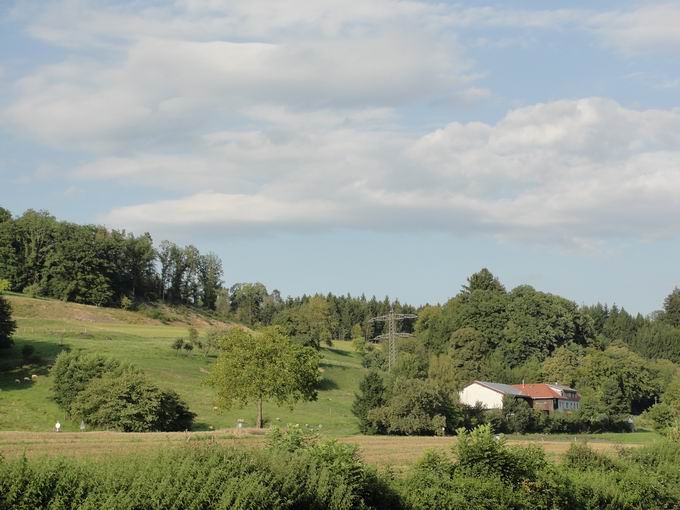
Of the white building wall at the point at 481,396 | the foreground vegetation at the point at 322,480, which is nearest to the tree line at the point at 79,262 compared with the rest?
the white building wall at the point at 481,396

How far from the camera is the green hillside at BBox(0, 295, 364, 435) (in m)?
67.2

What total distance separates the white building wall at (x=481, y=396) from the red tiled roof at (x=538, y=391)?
7121mm

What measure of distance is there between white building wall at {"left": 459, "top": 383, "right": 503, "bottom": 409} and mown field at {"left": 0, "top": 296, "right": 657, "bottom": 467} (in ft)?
45.4

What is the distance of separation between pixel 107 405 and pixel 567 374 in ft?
265

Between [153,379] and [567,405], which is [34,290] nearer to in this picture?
[153,379]

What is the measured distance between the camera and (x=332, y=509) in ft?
59.3

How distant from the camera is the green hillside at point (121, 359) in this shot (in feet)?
220

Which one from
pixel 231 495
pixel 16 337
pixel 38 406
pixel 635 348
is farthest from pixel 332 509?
pixel 635 348

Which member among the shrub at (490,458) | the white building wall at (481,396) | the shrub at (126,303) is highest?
the shrub at (126,303)

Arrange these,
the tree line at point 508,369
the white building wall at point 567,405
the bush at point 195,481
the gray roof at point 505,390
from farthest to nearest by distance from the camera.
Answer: the white building wall at point 567,405 < the gray roof at point 505,390 < the tree line at point 508,369 < the bush at point 195,481

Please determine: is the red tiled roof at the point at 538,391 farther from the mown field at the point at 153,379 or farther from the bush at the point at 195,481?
the bush at the point at 195,481

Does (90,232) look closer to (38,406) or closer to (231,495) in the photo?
(38,406)

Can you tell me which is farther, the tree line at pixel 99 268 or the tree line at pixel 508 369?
the tree line at pixel 99 268

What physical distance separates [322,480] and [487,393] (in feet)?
293
